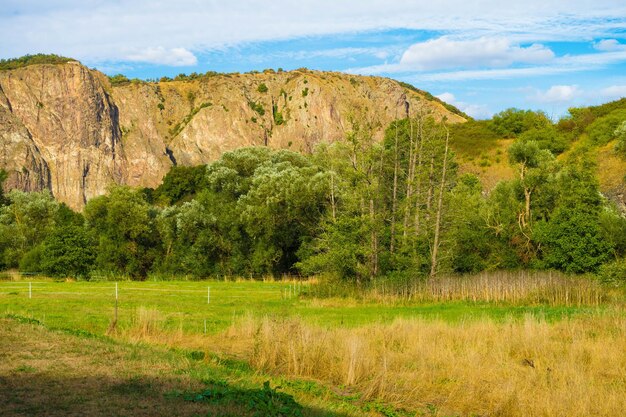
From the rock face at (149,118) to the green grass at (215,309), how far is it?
9195 cm

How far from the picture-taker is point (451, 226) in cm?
4488

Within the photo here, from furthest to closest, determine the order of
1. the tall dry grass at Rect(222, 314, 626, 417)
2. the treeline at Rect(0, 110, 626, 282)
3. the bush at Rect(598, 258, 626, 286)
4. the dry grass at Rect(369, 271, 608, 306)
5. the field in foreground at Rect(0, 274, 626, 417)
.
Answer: the treeline at Rect(0, 110, 626, 282) < the bush at Rect(598, 258, 626, 286) < the dry grass at Rect(369, 271, 608, 306) < the tall dry grass at Rect(222, 314, 626, 417) < the field in foreground at Rect(0, 274, 626, 417)

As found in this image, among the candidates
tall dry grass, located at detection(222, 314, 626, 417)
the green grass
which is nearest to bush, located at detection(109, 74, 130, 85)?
the green grass

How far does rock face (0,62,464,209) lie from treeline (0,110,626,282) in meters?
69.3

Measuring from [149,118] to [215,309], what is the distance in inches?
5144

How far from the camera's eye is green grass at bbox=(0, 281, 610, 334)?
81.0 ft

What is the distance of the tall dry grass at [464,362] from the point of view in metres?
13.3

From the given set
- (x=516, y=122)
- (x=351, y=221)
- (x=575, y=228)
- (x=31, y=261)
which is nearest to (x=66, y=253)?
(x=31, y=261)

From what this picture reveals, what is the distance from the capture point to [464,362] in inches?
634

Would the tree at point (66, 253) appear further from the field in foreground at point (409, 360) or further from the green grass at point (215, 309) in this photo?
the field in foreground at point (409, 360)

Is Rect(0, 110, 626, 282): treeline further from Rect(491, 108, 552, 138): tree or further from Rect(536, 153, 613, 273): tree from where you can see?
Rect(491, 108, 552, 138): tree

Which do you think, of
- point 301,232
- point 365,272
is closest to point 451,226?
point 365,272

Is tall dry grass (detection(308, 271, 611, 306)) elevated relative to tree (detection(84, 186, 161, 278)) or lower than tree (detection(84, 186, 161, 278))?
lower

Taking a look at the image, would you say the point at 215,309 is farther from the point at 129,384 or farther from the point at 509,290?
the point at 129,384
